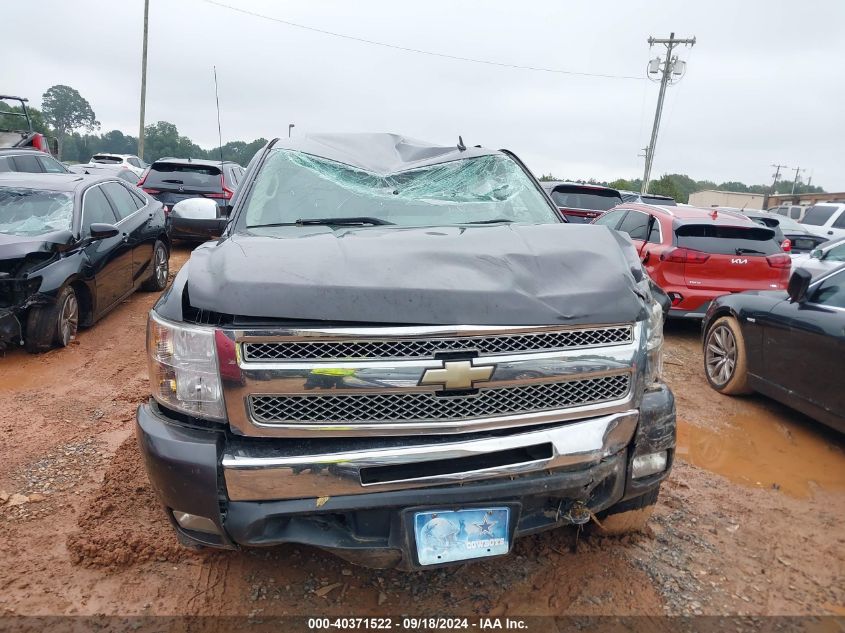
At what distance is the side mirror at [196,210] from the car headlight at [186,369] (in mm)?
1335

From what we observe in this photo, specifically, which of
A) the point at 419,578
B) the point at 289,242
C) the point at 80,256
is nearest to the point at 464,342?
the point at 289,242

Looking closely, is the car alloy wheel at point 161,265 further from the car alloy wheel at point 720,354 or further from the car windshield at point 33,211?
the car alloy wheel at point 720,354

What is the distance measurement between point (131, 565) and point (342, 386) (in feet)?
4.92

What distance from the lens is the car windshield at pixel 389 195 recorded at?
300cm

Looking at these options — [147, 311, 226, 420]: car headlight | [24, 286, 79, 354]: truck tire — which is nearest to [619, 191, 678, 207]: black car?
[24, 286, 79, 354]: truck tire

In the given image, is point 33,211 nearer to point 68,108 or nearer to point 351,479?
point 351,479

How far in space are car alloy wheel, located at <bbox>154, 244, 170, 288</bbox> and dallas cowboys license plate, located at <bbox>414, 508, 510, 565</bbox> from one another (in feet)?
22.4

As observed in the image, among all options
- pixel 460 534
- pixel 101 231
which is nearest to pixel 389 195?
pixel 460 534

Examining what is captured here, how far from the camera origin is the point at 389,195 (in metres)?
3.20

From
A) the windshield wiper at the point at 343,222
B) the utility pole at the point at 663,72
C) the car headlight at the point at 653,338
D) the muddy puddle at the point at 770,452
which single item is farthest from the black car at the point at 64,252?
the utility pole at the point at 663,72

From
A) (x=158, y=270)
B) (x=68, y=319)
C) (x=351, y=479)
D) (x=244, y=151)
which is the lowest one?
(x=68, y=319)

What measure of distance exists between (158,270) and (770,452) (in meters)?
7.21

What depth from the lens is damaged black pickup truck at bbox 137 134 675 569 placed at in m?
1.87

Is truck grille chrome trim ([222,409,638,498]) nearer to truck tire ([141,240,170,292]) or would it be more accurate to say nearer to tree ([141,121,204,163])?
tree ([141,121,204,163])
